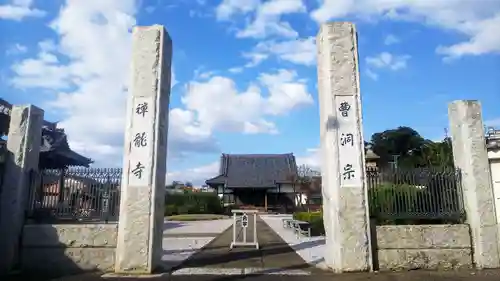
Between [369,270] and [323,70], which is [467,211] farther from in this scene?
[323,70]

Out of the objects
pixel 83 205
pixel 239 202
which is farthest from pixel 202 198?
pixel 83 205

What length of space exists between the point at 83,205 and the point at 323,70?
606 centimetres

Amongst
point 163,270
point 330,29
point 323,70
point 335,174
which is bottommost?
point 163,270

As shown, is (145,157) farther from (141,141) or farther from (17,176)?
(17,176)

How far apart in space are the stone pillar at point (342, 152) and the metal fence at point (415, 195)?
59 centimetres

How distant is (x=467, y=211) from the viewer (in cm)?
789

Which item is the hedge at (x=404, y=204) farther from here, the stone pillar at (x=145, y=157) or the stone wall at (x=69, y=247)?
the stone wall at (x=69, y=247)

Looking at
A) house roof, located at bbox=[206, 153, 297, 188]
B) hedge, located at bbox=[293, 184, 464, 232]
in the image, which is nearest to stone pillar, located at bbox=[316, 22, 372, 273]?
hedge, located at bbox=[293, 184, 464, 232]

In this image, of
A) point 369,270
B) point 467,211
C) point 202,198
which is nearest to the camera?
point 369,270

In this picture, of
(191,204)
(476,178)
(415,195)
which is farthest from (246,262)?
(191,204)

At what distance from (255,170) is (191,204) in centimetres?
915

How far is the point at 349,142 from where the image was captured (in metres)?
7.71

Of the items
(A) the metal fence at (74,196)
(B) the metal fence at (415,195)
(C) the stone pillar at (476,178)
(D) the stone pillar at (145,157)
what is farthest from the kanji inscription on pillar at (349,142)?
(A) the metal fence at (74,196)

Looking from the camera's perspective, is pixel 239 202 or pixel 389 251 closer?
pixel 389 251
